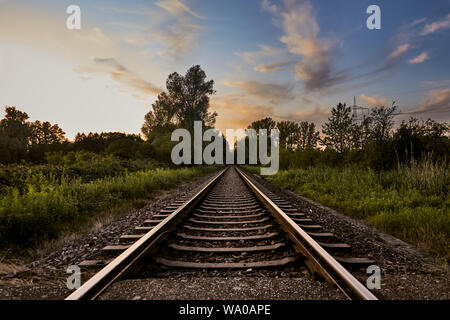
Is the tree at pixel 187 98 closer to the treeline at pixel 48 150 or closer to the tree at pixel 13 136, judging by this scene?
the treeline at pixel 48 150

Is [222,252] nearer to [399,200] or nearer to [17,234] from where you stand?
[17,234]

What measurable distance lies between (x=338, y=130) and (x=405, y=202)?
1908 centimetres

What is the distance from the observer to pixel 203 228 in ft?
11.0

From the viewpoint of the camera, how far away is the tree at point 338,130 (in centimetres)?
1946

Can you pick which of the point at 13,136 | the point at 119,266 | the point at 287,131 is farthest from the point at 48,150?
the point at 287,131

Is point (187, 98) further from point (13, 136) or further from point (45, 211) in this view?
point (45, 211)

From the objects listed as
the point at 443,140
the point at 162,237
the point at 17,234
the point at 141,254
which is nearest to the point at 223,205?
the point at 162,237

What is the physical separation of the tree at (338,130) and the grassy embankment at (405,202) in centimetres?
1232

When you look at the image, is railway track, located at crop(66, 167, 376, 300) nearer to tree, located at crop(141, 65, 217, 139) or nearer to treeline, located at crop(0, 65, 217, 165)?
treeline, located at crop(0, 65, 217, 165)

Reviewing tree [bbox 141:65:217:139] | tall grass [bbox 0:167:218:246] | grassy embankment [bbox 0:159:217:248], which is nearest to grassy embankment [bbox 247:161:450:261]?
grassy embankment [bbox 0:159:217:248]

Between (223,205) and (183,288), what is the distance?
3.50m

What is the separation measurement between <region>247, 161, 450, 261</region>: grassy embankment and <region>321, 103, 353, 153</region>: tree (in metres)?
12.3

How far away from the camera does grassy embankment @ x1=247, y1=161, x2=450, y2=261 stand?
320 cm

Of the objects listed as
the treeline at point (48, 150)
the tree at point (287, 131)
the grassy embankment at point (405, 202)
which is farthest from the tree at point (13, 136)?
the tree at point (287, 131)
